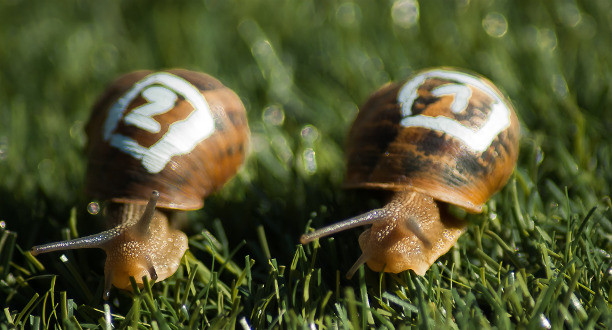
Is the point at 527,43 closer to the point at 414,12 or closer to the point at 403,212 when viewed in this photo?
the point at 414,12

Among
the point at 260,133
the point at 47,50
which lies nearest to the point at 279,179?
the point at 260,133

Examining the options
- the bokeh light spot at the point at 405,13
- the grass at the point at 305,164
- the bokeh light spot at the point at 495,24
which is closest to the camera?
the grass at the point at 305,164

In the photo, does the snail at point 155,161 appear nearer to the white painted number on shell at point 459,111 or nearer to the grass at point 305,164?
the grass at point 305,164

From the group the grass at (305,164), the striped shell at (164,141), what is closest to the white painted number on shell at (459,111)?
the grass at (305,164)

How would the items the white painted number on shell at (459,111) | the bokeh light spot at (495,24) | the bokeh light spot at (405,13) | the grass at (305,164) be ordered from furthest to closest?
1. the bokeh light spot at (405,13)
2. the bokeh light spot at (495,24)
3. the white painted number on shell at (459,111)
4. the grass at (305,164)

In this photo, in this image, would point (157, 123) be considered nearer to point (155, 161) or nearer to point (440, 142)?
point (155, 161)

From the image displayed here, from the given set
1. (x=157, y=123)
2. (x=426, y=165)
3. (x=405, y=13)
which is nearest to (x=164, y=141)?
(x=157, y=123)

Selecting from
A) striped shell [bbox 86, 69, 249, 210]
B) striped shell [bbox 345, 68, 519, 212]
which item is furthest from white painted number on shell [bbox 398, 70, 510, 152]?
striped shell [bbox 86, 69, 249, 210]
